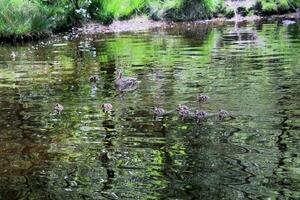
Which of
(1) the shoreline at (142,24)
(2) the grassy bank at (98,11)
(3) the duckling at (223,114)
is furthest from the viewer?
(1) the shoreline at (142,24)

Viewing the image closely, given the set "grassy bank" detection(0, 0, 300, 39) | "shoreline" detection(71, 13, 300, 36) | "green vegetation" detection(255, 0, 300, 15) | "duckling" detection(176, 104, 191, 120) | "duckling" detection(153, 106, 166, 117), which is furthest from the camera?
"green vegetation" detection(255, 0, 300, 15)

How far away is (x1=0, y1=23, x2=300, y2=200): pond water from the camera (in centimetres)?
525

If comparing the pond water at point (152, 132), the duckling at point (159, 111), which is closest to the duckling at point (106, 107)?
the pond water at point (152, 132)

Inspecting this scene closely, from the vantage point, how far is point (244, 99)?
8781 millimetres

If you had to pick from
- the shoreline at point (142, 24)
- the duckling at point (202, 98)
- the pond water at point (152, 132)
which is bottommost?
the pond water at point (152, 132)

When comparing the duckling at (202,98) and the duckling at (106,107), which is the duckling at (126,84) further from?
the duckling at (202,98)

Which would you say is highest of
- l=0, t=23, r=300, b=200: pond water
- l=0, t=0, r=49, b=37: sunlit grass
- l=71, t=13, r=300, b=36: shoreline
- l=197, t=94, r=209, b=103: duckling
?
l=0, t=0, r=49, b=37: sunlit grass

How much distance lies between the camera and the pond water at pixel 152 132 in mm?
5254

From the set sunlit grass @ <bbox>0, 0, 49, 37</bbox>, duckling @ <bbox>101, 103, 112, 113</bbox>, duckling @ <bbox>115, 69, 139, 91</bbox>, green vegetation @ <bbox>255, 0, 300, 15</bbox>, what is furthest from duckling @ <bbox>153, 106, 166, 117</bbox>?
green vegetation @ <bbox>255, 0, 300, 15</bbox>

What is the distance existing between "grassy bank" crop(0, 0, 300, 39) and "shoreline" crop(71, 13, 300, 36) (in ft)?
1.11

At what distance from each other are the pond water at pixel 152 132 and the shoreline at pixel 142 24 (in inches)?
473

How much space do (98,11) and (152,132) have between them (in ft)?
70.0

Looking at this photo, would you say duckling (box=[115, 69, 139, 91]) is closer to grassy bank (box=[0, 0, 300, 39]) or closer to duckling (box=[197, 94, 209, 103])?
duckling (box=[197, 94, 209, 103])

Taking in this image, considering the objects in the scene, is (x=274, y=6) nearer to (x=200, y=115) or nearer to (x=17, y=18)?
(x=17, y=18)
